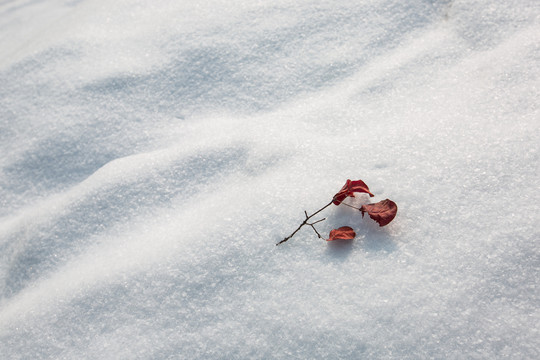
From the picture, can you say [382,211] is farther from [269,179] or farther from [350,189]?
[269,179]

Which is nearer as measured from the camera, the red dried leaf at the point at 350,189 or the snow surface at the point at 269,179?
the snow surface at the point at 269,179

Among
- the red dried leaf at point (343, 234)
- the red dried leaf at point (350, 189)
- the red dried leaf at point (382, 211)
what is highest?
the red dried leaf at point (350, 189)

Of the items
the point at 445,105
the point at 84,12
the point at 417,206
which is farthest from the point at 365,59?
the point at 84,12

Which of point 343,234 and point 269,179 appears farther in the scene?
point 269,179

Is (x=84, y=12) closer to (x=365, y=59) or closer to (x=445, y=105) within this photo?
(x=365, y=59)

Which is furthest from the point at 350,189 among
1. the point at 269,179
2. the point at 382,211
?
the point at 269,179
